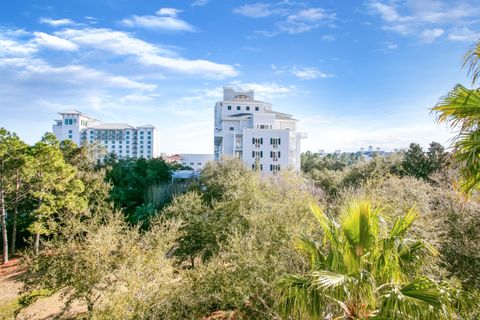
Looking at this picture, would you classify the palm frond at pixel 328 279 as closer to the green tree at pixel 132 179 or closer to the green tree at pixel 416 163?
the green tree at pixel 132 179

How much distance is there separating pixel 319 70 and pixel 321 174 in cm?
1777

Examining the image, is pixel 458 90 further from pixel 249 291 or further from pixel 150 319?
pixel 150 319

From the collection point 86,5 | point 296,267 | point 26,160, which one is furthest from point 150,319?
point 26,160

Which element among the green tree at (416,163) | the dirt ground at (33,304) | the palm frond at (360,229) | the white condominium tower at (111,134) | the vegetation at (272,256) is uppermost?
the white condominium tower at (111,134)

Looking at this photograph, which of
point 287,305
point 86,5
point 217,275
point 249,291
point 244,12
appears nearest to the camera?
point 287,305

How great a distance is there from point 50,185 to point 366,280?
2140cm

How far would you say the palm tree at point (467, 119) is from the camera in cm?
477

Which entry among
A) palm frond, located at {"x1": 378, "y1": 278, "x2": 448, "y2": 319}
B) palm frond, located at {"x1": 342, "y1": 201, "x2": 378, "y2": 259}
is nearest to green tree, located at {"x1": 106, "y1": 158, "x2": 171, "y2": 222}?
palm frond, located at {"x1": 342, "y1": 201, "x2": 378, "y2": 259}

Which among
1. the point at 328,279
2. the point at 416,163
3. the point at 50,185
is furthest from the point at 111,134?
the point at 328,279

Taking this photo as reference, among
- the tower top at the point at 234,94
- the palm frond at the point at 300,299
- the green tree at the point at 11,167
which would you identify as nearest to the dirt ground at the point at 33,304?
the green tree at the point at 11,167

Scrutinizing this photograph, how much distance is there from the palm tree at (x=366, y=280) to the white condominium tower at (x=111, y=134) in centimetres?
9187

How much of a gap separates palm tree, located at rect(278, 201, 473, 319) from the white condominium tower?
91867 millimetres

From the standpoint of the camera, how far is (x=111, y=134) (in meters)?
103

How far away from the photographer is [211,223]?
14.9 m
